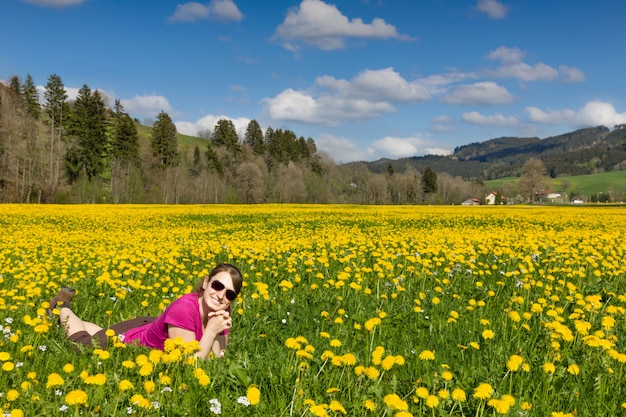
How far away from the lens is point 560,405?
3016mm

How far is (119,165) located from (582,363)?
221 feet

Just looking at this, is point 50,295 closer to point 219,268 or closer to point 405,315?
point 219,268

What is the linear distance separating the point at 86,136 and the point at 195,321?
6220 centimetres

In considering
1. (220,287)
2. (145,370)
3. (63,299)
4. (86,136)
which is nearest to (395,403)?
(145,370)

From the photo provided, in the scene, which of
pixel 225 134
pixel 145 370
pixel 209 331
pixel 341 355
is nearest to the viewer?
pixel 145 370

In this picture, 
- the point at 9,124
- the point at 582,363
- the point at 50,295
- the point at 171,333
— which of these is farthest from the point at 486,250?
the point at 9,124

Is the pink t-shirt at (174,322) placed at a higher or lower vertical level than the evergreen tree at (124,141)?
lower

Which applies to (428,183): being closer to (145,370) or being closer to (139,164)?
(139,164)

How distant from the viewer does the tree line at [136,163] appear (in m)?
48.2

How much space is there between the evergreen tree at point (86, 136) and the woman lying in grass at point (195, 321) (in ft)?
196

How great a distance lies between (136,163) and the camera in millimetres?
67125

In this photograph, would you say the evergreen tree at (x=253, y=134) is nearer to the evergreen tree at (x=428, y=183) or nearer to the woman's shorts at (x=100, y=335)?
the evergreen tree at (x=428, y=183)

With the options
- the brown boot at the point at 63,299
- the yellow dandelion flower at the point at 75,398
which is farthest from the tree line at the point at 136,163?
the yellow dandelion flower at the point at 75,398

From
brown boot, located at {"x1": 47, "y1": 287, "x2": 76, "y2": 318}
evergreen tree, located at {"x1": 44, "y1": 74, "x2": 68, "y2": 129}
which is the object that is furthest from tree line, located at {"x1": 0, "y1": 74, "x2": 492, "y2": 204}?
brown boot, located at {"x1": 47, "y1": 287, "x2": 76, "y2": 318}
